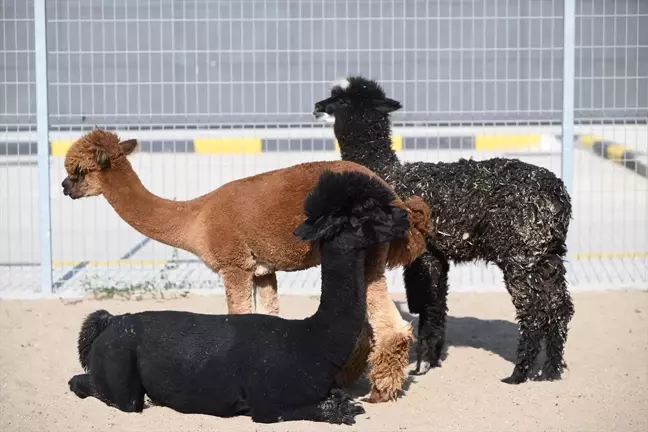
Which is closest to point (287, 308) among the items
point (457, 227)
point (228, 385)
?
point (457, 227)

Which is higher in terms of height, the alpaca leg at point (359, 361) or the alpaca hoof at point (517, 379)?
the alpaca leg at point (359, 361)

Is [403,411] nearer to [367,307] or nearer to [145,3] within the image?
[367,307]

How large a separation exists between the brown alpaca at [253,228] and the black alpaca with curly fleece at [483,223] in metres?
0.66

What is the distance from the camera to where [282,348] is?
17.7ft

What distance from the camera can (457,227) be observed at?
639 cm

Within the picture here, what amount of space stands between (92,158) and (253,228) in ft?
3.46

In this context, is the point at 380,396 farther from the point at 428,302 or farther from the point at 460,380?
the point at 428,302

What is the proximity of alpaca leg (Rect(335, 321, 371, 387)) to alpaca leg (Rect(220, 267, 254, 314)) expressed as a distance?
26.4 inches

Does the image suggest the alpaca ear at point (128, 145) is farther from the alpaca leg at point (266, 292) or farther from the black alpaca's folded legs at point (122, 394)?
the black alpaca's folded legs at point (122, 394)

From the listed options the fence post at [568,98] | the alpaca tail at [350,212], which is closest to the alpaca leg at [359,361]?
the alpaca tail at [350,212]

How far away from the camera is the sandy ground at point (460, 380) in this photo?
5.50m

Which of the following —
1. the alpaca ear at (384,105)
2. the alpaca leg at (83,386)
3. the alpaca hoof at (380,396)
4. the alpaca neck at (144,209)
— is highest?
the alpaca ear at (384,105)

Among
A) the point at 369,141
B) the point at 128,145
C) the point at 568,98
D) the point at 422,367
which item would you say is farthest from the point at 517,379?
the point at 568,98

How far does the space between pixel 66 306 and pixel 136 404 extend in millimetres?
3282
